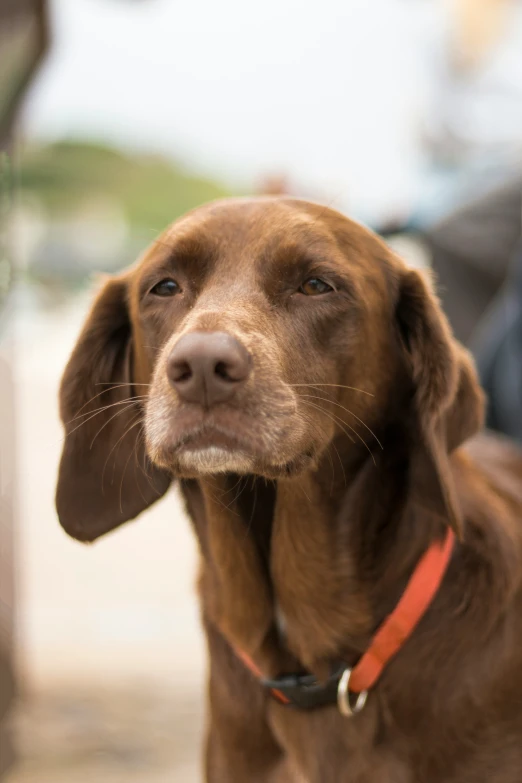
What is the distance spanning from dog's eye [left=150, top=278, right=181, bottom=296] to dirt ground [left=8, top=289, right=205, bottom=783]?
0.45 metres

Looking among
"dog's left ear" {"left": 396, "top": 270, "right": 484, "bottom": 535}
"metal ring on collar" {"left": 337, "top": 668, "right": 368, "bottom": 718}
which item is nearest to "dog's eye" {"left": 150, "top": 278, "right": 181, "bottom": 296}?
"dog's left ear" {"left": 396, "top": 270, "right": 484, "bottom": 535}

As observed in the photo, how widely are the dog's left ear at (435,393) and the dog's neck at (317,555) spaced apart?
103 millimetres

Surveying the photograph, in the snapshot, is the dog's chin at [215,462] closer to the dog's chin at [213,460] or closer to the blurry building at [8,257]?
the dog's chin at [213,460]

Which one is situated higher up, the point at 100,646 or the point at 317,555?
the point at 317,555

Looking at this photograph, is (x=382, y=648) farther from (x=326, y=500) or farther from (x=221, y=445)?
(x=221, y=445)

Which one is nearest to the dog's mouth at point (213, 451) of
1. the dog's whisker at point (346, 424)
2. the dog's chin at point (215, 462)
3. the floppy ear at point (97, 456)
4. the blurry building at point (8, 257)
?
the dog's chin at point (215, 462)

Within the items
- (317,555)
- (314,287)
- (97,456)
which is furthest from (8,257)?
(317,555)

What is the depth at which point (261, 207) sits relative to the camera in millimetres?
2057

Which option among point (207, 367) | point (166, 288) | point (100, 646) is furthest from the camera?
point (100, 646)

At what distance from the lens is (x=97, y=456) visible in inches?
86.8

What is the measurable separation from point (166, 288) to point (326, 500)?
0.60 metres

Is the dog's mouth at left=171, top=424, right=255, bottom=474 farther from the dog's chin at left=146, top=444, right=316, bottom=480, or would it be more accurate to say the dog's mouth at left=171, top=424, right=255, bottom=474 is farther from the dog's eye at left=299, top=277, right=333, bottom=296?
the dog's eye at left=299, top=277, right=333, bottom=296

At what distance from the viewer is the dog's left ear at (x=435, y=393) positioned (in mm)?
1973

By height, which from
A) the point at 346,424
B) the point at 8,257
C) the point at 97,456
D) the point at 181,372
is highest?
the point at 181,372
